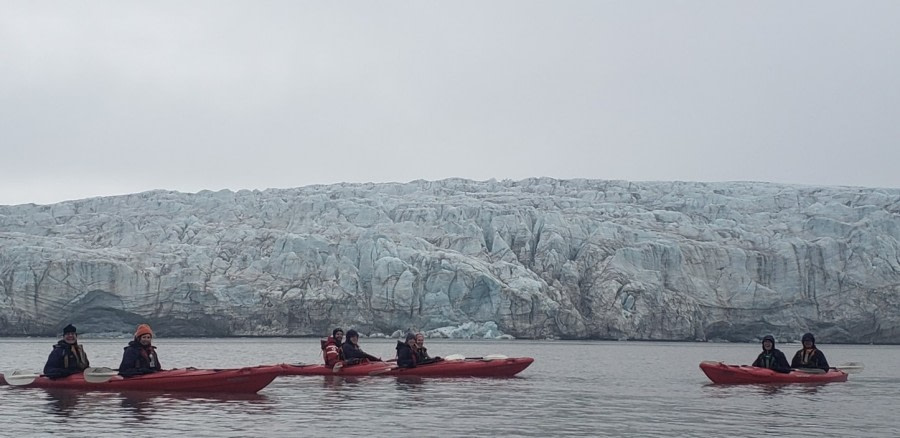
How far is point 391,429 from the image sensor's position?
1223 centimetres

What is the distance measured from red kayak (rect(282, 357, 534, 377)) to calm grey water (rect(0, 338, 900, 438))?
24cm

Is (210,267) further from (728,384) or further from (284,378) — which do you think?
(728,384)

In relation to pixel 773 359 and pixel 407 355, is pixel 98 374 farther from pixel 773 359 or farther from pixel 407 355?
pixel 773 359

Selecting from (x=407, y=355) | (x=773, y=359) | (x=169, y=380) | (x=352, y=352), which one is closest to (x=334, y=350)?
(x=352, y=352)

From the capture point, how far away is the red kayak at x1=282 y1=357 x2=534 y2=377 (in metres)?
21.8

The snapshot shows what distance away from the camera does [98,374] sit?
54.2ft

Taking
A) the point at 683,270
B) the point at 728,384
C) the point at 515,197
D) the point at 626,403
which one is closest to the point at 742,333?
the point at 683,270

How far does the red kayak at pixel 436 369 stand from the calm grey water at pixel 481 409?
0.80 feet

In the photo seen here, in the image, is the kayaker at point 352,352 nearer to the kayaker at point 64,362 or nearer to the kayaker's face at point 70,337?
the kayaker at point 64,362

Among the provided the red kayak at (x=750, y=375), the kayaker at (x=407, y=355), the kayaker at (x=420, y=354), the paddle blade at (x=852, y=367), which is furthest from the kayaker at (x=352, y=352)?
the paddle blade at (x=852, y=367)

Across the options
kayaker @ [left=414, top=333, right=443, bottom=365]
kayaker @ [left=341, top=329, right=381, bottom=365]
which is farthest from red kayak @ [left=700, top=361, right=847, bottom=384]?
kayaker @ [left=341, top=329, right=381, bottom=365]

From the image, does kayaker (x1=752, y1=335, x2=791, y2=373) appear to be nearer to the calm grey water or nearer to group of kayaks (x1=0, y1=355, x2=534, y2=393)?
the calm grey water

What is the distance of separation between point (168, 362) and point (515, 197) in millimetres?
35912

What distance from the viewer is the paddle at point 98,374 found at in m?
16.5
